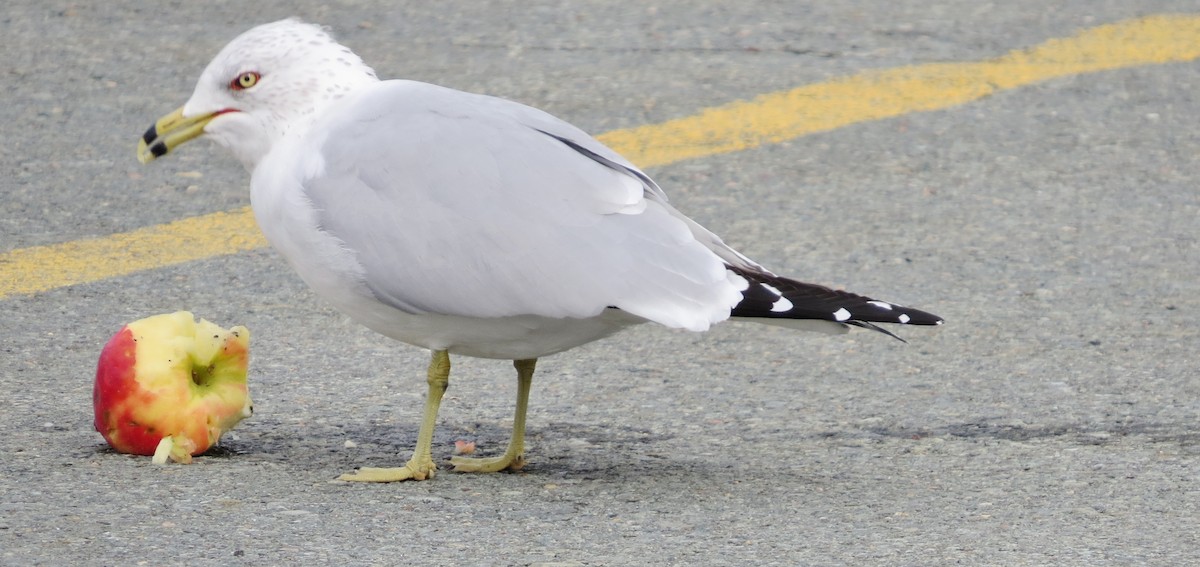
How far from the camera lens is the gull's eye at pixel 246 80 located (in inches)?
146

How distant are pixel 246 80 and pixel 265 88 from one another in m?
0.05

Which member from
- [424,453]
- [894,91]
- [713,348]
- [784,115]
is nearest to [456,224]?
[424,453]

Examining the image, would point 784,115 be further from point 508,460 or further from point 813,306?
point 813,306

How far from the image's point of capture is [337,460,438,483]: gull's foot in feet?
12.1

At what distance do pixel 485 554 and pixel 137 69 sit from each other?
4.46 meters

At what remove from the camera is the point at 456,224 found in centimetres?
355

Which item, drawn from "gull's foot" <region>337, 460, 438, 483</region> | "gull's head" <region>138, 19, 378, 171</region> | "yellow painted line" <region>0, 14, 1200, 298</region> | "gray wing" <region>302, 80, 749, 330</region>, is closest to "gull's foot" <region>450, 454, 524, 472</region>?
"gull's foot" <region>337, 460, 438, 483</region>

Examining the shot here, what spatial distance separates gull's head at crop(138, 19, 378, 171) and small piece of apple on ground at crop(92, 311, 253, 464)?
40 cm

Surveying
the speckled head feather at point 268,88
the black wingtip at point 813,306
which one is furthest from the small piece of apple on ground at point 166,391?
the black wingtip at point 813,306

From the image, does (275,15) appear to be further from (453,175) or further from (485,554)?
(485,554)

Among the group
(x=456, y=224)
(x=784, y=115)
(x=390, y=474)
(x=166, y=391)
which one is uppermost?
(x=784, y=115)

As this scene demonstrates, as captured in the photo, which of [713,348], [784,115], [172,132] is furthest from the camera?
[784,115]

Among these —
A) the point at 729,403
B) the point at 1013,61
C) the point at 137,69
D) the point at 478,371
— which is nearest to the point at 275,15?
the point at 137,69

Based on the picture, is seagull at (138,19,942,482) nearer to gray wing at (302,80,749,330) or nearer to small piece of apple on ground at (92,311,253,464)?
gray wing at (302,80,749,330)
